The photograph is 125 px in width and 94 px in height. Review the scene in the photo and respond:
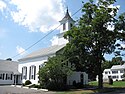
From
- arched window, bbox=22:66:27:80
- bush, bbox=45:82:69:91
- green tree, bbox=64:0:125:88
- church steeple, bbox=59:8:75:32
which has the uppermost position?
church steeple, bbox=59:8:75:32

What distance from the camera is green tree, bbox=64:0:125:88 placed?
35438mm

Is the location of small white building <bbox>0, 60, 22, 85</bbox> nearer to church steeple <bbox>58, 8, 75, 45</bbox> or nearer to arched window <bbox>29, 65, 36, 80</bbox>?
arched window <bbox>29, 65, 36, 80</bbox>

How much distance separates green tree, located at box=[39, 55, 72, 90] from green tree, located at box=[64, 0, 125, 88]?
2260mm

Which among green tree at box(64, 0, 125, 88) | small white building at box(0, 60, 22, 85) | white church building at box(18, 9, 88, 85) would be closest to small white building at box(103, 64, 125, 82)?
white church building at box(18, 9, 88, 85)

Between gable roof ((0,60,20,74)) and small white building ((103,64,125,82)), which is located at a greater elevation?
gable roof ((0,60,20,74))

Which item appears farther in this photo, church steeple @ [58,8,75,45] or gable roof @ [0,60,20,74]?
gable roof @ [0,60,20,74]

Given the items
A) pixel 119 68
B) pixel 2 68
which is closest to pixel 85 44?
pixel 2 68

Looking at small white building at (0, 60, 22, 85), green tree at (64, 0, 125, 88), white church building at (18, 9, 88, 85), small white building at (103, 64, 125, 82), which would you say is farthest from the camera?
small white building at (103, 64, 125, 82)

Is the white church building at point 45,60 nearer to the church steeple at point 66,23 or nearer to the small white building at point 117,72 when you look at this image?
the church steeple at point 66,23

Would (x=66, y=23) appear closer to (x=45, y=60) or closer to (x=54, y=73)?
(x=45, y=60)

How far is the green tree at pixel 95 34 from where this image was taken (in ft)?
116

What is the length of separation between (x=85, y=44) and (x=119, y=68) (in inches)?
2801

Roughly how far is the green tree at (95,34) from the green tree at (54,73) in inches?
89.0

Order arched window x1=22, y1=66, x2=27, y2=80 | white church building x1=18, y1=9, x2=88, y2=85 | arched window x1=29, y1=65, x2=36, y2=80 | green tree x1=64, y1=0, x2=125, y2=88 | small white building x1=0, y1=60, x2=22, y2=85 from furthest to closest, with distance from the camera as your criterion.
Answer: small white building x1=0, y1=60, x2=22, y2=85
arched window x1=22, y1=66, x2=27, y2=80
arched window x1=29, y1=65, x2=36, y2=80
white church building x1=18, y1=9, x2=88, y2=85
green tree x1=64, y1=0, x2=125, y2=88
